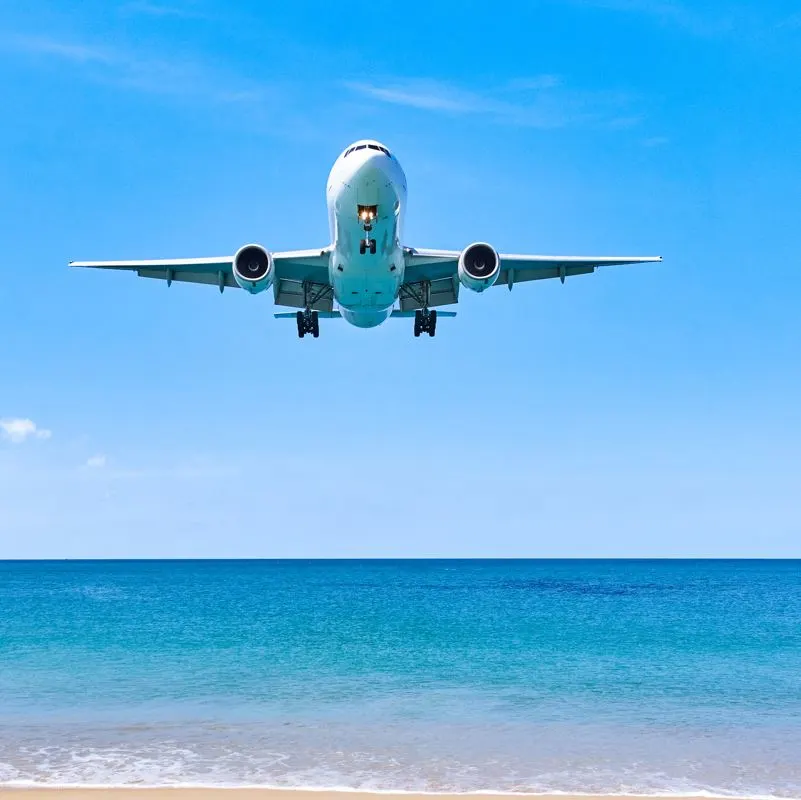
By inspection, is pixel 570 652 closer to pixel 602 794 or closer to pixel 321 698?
pixel 321 698

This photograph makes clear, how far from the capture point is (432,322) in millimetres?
30641

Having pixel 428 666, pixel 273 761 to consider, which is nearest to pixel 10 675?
pixel 428 666

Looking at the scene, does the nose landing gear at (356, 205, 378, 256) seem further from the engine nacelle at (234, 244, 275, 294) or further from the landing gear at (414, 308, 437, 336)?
the landing gear at (414, 308, 437, 336)

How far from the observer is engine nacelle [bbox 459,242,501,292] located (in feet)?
81.5

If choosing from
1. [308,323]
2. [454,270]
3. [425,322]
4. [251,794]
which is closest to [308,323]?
[308,323]

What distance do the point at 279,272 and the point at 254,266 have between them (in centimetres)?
255

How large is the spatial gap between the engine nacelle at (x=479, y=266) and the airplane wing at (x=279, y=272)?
3.96 m

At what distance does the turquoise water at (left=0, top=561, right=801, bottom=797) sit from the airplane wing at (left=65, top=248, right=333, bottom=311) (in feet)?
43.9

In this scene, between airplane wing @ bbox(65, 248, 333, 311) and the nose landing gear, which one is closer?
the nose landing gear

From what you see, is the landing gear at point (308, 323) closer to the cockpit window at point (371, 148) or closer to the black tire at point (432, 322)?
the black tire at point (432, 322)

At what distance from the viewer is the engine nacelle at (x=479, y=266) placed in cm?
2485

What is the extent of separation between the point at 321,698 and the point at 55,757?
11472 mm

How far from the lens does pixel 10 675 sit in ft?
128

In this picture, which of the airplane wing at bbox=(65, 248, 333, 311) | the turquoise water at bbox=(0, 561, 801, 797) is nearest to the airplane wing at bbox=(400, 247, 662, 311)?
the airplane wing at bbox=(65, 248, 333, 311)
